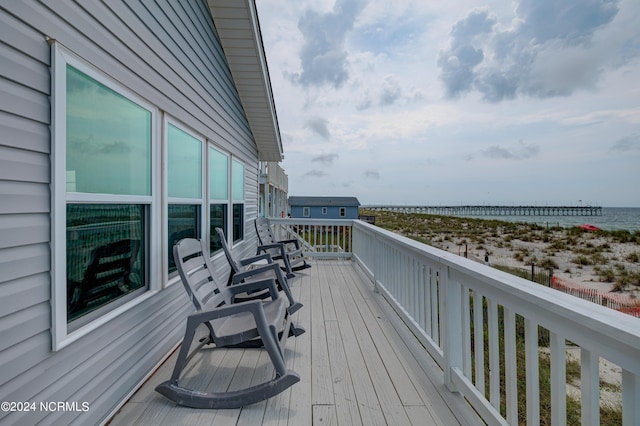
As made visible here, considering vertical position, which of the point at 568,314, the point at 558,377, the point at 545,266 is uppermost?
the point at 568,314

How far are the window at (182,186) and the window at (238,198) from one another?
156cm

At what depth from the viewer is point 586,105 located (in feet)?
25.3

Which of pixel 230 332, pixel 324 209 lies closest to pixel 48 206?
pixel 230 332

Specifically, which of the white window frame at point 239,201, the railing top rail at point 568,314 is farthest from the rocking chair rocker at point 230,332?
the white window frame at point 239,201

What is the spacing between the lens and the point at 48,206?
4.83 feet

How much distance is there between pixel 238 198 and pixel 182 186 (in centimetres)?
240

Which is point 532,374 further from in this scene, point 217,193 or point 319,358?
point 217,193

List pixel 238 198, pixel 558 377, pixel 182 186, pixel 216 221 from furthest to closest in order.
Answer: pixel 238 198, pixel 216 221, pixel 182 186, pixel 558 377

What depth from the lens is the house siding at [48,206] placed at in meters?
1.28

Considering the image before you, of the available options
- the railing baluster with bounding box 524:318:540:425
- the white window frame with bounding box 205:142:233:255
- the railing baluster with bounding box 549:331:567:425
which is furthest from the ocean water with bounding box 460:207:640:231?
the railing baluster with bounding box 549:331:567:425

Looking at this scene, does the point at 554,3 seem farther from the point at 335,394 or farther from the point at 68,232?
the point at 68,232

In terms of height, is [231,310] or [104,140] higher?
[104,140]

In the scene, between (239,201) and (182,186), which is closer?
(182,186)

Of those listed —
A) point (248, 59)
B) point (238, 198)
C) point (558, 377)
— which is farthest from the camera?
point (238, 198)
